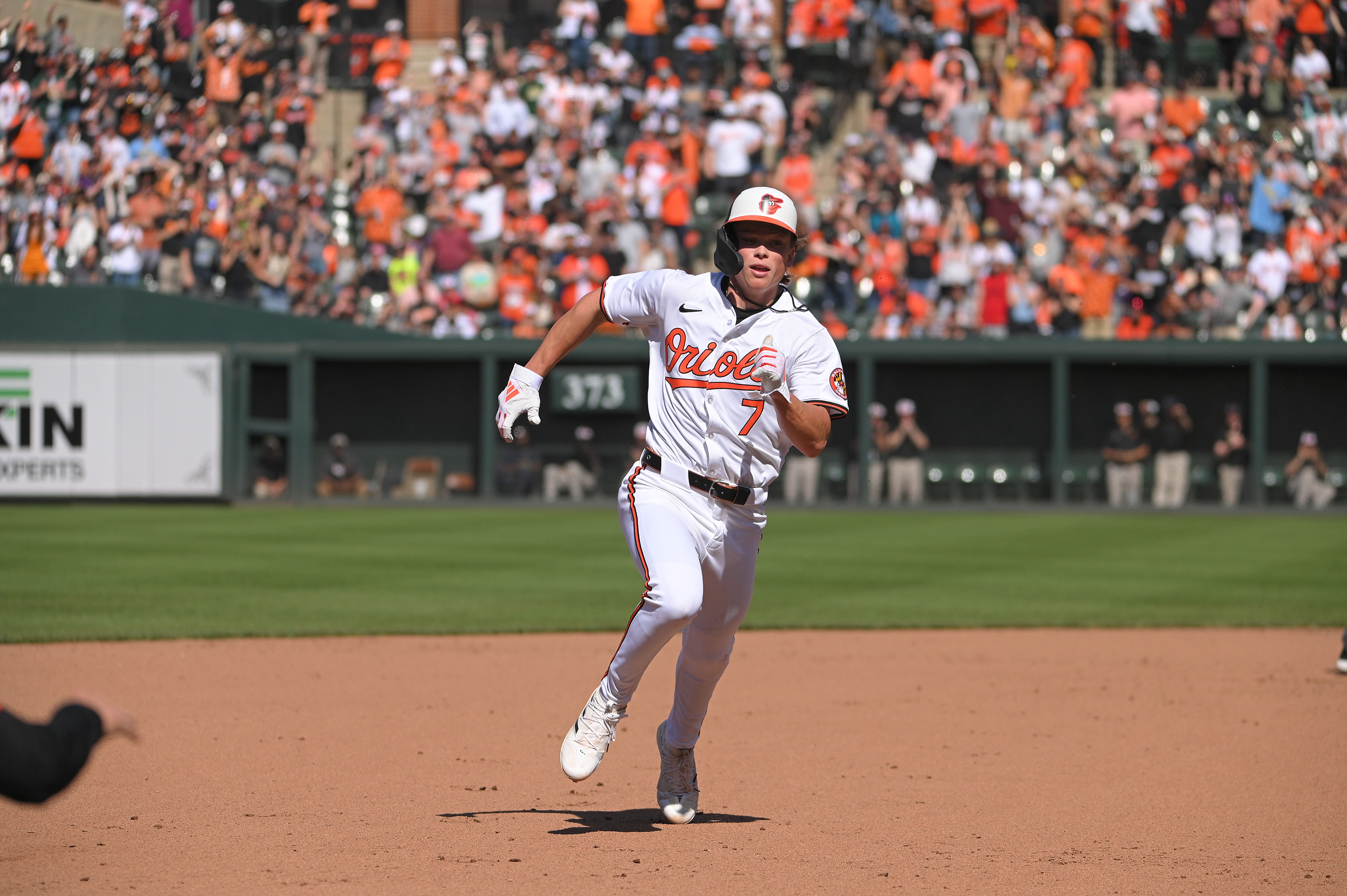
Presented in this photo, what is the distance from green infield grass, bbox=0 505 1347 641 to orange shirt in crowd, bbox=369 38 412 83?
23.9 ft

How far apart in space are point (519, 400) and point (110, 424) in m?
15.8

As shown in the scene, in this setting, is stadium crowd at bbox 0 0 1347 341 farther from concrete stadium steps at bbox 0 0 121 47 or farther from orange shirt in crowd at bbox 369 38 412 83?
concrete stadium steps at bbox 0 0 121 47

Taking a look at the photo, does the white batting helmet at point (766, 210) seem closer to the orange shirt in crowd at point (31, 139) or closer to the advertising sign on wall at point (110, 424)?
the orange shirt in crowd at point (31, 139)

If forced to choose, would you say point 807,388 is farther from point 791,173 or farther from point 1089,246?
point 791,173

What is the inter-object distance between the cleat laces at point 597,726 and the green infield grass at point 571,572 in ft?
17.8

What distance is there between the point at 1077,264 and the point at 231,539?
10695 mm

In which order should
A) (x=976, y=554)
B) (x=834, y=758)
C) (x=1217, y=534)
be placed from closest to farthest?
1. (x=834, y=758)
2. (x=976, y=554)
3. (x=1217, y=534)

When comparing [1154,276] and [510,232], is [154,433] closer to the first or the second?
[510,232]

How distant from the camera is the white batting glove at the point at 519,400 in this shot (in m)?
4.97

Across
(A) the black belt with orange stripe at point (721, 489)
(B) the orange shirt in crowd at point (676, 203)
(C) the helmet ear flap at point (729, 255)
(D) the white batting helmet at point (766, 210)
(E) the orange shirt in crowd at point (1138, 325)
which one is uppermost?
(B) the orange shirt in crowd at point (676, 203)

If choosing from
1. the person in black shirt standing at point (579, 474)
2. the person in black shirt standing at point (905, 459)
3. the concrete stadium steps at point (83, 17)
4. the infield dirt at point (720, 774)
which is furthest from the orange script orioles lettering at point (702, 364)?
the person in black shirt standing at point (579, 474)

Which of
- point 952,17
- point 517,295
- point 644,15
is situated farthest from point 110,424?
point 952,17

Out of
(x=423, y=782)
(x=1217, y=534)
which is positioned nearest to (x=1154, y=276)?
(x=1217, y=534)

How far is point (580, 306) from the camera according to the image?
17.3ft
